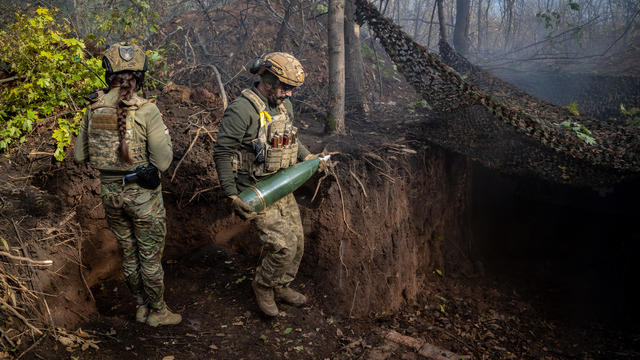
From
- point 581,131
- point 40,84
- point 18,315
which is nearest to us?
point 18,315

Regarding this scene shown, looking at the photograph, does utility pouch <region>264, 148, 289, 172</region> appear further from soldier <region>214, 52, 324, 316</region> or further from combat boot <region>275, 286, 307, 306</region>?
combat boot <region>275, 286, 307, 306</region>

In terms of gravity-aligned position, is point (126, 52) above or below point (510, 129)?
above

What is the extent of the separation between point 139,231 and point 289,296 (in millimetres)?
1486

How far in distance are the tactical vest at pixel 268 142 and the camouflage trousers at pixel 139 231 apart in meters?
0.74

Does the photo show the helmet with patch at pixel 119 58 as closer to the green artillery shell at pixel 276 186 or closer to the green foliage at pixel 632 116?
the green artillery shell at pixel 276 186

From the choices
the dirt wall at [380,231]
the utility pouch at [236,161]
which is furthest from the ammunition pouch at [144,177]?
the dirt wall at [380,231]

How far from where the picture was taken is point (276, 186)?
3.05 m

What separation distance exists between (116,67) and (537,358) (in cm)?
546

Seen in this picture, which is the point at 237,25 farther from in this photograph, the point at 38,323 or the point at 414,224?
the point at 38,323

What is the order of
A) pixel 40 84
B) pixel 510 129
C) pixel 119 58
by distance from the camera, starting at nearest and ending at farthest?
pixel 119 58
pixel 40 84
pixel 510 129

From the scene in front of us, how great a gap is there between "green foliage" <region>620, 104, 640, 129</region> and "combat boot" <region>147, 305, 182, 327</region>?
6436mm

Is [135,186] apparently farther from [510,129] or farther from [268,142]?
[510,129]

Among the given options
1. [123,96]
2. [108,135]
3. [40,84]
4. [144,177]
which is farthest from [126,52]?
[40,84]

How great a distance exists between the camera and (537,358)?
466 centimetres
